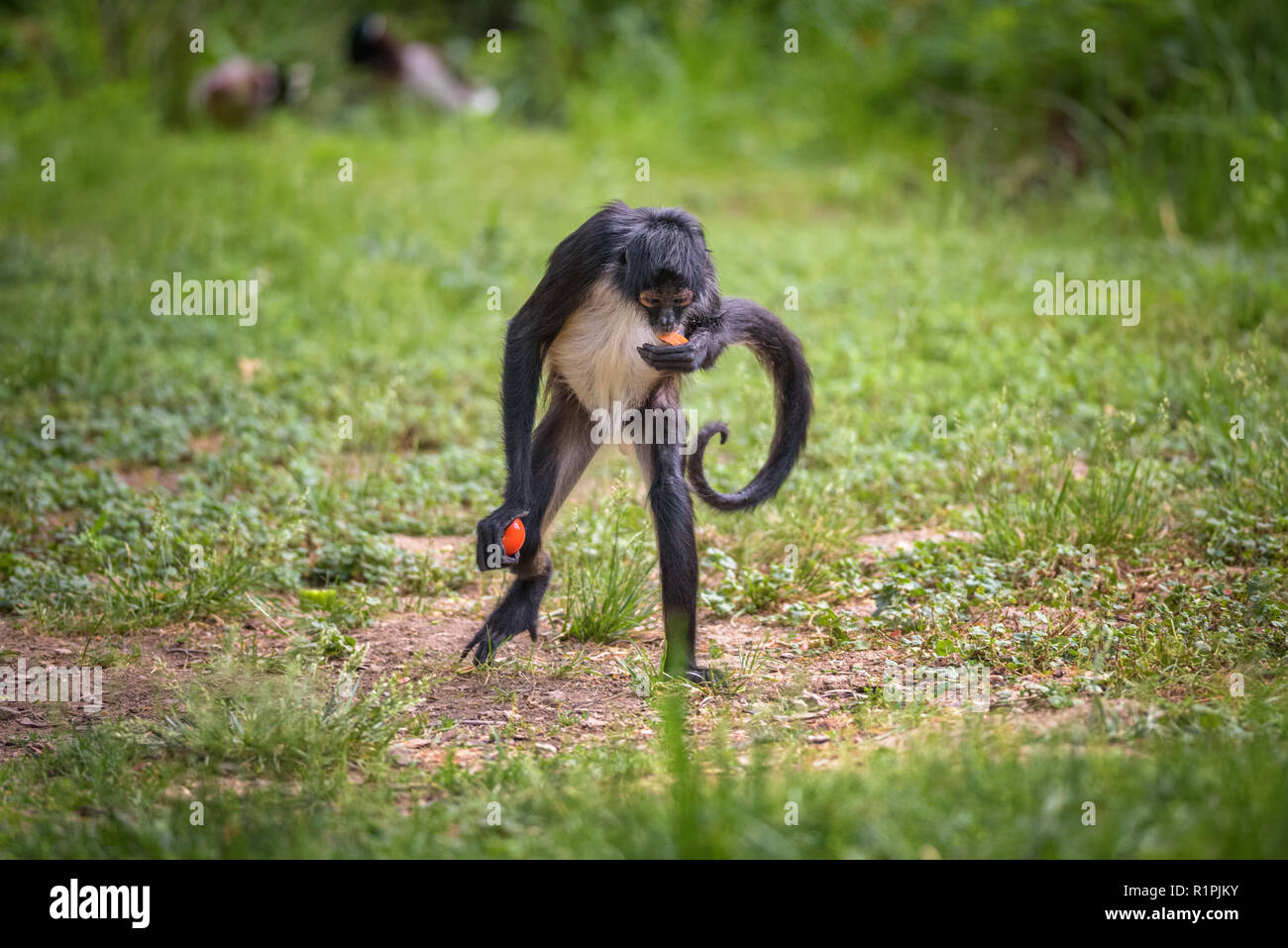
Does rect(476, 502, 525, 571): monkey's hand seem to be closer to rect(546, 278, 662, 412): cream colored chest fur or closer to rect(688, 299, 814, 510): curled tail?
rect(546, 278, 662, 412): cream colored chest fur

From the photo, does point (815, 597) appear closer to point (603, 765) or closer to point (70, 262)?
point (603, 765)

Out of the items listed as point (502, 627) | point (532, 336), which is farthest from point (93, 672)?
point (532, 336)

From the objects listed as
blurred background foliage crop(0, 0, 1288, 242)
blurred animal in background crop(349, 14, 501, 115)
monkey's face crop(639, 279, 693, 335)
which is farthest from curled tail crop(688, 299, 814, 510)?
blurred animal in background crop(349, 14, 501, 115)

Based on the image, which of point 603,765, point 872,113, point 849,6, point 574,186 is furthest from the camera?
point 849,6

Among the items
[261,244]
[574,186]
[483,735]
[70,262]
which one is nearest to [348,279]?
[261,244]

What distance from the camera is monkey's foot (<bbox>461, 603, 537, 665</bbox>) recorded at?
4387 millimetres

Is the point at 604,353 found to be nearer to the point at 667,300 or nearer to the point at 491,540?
the point at 667,300

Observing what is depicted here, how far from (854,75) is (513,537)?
30.1 ft

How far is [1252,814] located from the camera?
266 cm

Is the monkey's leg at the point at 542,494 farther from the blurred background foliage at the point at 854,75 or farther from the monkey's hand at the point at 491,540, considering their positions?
the blurred background foliage at the point at 854,75

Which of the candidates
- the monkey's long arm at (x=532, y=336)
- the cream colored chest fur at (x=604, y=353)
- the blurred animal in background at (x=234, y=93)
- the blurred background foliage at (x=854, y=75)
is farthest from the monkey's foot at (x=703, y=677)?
the blurred animal in background at (x=234, y=93)

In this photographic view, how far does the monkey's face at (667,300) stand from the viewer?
399 centimetres

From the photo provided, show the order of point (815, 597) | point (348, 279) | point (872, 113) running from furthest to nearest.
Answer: point (872, 113) < point (348, 279) < point (815, 597)

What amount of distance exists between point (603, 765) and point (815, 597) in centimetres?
169
